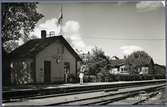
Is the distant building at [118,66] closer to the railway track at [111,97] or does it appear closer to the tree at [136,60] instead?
the tree at [136,60]

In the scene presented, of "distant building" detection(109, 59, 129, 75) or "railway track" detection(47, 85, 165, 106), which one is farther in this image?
"distant building" detection(109, 59, 129, 75)

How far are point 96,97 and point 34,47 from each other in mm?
2244

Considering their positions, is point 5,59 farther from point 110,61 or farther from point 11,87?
point 110,61

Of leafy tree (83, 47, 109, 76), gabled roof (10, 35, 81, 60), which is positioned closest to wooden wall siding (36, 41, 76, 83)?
gabled roof (10, 35, 81, 60)

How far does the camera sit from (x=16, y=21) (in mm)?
10953

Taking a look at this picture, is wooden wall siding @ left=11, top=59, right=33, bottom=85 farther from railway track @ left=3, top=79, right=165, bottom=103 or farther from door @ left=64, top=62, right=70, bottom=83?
door @ left=64, top=62, right=70, bottom=83

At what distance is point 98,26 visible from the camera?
11.2m

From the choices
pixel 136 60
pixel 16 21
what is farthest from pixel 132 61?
pixel 16 21

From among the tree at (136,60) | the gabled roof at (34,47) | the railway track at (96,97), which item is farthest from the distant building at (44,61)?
the tree at (136,60)

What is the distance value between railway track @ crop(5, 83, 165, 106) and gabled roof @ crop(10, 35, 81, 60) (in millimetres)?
1140

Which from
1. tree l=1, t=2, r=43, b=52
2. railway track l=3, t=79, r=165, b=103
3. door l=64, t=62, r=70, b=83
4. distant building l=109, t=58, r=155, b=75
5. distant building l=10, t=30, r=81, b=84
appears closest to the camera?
tree l=1, t=2, r=43, b=52

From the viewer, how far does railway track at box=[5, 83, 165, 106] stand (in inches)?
432

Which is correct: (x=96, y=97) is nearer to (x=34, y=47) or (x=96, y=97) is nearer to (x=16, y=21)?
(x=34, y=47)

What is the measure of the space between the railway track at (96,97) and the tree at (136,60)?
600 mm
